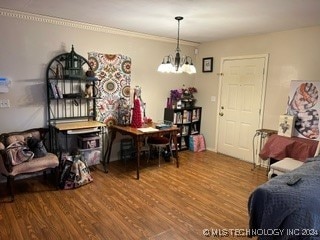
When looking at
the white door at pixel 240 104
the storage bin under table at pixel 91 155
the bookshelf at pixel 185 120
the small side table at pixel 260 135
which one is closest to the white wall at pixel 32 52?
the storage bin under table at pixel 91 155

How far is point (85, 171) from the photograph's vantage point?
3.42 meters

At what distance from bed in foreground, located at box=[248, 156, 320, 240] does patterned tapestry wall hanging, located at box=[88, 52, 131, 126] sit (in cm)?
299

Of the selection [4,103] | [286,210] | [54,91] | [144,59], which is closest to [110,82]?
[144,59]

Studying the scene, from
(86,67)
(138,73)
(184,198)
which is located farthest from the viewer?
(138,73)

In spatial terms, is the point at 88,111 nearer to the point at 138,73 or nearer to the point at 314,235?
the point at 138,73

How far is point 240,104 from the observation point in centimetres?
462

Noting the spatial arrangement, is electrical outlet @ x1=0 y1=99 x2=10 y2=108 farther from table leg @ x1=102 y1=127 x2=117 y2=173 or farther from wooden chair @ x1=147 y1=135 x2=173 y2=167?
wooden chair @ x1=147 y1=135 x2=173 y2=167

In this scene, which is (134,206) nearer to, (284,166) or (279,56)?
(284,166)

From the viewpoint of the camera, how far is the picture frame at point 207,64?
5043mm

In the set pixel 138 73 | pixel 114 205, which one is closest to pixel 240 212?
pixel 114 205

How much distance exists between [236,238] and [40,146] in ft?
8.46

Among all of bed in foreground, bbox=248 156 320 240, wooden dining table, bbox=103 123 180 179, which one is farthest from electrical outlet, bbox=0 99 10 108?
bed in foreground, bbox=248 156 320 240

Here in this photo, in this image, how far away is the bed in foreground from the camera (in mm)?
1538

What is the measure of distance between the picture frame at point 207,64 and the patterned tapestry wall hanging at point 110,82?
1740 mm
